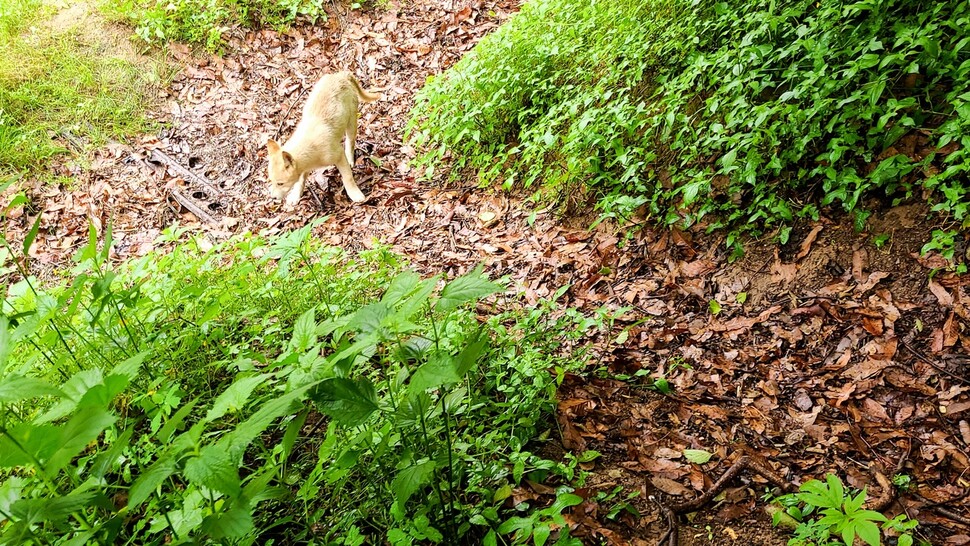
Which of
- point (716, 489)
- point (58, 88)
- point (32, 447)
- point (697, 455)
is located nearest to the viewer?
point (32, 447)

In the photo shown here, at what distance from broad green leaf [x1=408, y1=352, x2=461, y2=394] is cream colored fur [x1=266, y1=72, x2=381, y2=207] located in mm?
4463

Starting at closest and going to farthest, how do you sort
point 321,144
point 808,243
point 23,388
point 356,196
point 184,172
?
1. point 23,388
2. point 808,243
3. point 321,144
4. point 356,196
5. point 184,172

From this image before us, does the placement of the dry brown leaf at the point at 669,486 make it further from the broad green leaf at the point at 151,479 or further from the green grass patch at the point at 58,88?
the green grass patch at the point at 58,88

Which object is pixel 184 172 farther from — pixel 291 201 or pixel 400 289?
pixel 400 289

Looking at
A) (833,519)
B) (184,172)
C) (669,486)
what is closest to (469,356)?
(833,519)

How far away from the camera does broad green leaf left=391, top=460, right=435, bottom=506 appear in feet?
5.64

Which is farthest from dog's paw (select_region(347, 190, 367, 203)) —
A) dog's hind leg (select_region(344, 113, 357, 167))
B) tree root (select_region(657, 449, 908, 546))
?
tree root (select_region(657, 449, 908, 546))

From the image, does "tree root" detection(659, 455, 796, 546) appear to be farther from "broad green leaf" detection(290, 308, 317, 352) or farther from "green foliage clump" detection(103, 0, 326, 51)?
"green foliage clump" detection(103, 0, 326, 51)

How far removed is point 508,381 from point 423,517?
1000 mm

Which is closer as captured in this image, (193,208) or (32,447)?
(32,447)

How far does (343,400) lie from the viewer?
1.67m

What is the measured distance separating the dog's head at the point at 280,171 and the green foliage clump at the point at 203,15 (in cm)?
339

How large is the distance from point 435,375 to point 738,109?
320cm

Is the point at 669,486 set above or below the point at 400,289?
below
